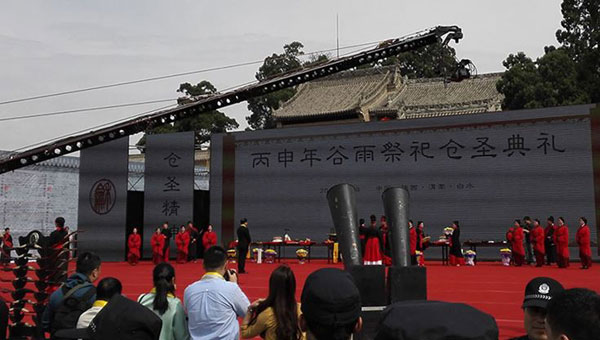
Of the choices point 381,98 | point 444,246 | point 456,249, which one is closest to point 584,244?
point 456,249

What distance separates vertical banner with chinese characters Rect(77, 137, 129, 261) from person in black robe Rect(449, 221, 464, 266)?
12213 mm

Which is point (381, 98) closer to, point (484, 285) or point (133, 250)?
point (133, 250)

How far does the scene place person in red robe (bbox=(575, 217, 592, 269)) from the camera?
1806 centimetres

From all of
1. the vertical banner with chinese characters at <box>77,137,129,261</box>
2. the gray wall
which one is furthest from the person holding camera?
the vertical banner with chinese characters at <box>77,137,129,261</box>

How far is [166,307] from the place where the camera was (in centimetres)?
434

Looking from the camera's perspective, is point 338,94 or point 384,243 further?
point 338,94

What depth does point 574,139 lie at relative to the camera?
65.6 ft

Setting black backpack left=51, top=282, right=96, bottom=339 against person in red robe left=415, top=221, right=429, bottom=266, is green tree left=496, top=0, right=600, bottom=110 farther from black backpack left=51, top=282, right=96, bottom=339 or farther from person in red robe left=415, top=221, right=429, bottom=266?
black backpack left=51, top=282, right=96, bottom=339

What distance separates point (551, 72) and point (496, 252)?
11.8m

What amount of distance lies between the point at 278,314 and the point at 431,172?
744 inches

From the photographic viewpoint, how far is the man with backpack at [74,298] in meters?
4.80

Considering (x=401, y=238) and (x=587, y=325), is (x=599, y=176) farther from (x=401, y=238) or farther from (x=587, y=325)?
(x=587, y=325)

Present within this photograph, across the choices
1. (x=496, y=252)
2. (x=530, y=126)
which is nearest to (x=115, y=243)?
A: (x=496, y=252)

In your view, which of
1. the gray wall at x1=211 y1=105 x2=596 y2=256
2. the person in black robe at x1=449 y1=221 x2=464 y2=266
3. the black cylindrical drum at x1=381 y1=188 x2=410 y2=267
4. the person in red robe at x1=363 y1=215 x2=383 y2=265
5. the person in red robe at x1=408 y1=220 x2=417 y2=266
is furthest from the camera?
the person in black robe at x1=449 y1=221 x2=464 y2=266
